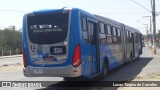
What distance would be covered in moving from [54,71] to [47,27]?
1663 mm

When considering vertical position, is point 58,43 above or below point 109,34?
below

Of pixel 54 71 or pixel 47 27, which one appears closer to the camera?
pixel 54 71

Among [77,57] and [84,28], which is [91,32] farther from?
[77,57]

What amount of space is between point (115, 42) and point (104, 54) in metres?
3.82

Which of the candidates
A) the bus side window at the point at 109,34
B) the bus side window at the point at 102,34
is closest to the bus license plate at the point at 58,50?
the bus side window at the point at 102,34

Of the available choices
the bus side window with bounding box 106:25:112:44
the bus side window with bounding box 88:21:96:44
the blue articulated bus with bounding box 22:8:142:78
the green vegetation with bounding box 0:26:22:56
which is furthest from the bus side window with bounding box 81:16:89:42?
the green vegetation with bounding box 0:26:22:56

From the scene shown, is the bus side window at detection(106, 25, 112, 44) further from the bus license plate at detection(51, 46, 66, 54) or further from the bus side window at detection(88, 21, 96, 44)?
the bus license plate at detection(51, 46, 66, 54)

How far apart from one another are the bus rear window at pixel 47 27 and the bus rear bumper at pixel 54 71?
0.99 meters

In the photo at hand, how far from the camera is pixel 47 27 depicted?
1304 cm

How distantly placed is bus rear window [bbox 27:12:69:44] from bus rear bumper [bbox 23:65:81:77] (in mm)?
991

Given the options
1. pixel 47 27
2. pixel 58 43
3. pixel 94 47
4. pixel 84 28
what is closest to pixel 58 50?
pixel 58 43

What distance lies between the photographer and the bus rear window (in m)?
12.8

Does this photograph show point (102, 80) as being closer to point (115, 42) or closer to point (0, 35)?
point (115, 42)

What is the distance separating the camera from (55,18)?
12.9 meters
